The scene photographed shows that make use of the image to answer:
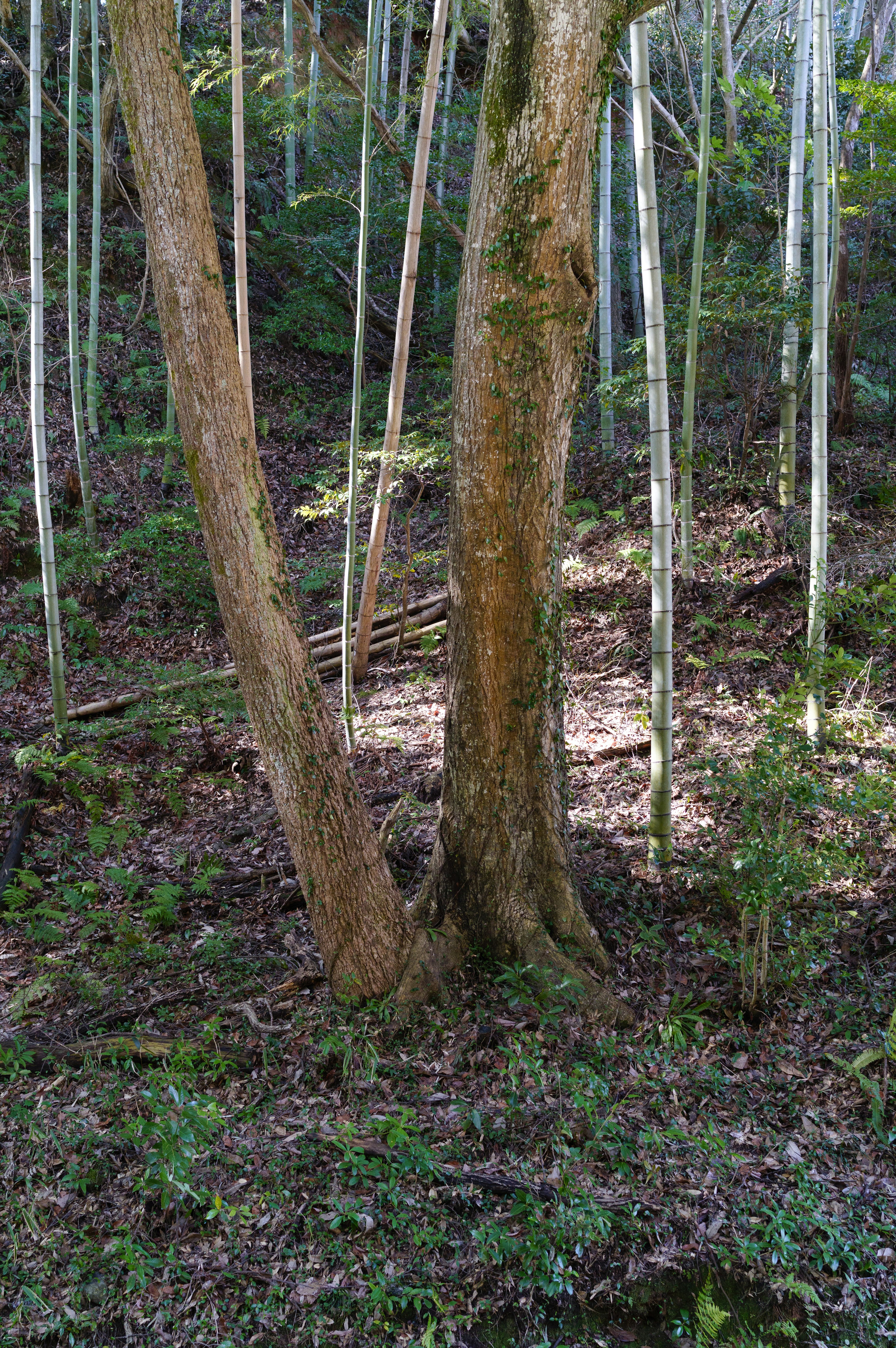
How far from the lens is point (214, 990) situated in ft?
11.6

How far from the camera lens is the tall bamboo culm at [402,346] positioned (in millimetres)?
5102

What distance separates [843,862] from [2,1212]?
10.3ft

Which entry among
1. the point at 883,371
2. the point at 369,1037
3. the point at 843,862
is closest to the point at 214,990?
the point at 369,1037

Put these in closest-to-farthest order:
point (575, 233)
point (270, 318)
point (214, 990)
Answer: point (575, 233)
point (214, 990)
point (270, 318)

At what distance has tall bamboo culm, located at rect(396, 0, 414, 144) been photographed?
26.2 feet

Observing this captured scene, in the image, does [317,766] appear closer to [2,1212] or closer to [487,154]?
[2,1212]

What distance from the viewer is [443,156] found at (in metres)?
12.3

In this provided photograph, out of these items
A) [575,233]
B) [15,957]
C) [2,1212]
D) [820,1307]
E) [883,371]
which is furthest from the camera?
[883,371]

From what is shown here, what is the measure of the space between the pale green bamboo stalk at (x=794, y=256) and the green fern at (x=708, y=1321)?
19.8 feet

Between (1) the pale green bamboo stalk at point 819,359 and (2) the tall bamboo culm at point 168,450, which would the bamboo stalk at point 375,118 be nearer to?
(1) the pale green bamboo stalk at point 819,359

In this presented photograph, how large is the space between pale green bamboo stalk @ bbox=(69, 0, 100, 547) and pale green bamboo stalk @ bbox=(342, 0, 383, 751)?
2.76 m

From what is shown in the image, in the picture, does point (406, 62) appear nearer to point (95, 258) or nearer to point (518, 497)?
point (95, 258)

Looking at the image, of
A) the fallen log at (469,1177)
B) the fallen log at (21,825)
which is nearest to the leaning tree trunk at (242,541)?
the fallen log at (469,1177)

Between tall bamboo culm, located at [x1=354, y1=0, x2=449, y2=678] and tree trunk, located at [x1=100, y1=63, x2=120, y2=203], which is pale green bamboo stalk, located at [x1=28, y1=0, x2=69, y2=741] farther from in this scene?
tree trunk, located at [x1=100, y1=63, x2=120, y2=203]
